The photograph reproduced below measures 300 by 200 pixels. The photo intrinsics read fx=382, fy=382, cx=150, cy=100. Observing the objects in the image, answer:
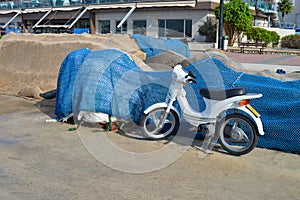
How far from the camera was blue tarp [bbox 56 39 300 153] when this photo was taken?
18.5 feet

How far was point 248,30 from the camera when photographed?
34969 mm

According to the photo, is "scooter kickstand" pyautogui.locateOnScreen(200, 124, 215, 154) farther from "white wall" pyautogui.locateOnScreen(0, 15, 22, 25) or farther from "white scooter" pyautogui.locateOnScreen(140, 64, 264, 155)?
"white wall" pyautogui.locateOnScreen(0, 15, 22, 25)

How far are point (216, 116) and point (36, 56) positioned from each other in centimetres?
731

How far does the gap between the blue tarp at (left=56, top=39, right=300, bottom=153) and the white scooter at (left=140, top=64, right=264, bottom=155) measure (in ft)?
1.27

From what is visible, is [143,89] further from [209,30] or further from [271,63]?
[209,30]

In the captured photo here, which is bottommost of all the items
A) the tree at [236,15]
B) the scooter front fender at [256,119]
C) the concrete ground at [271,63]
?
the concrete ground at [271,63]

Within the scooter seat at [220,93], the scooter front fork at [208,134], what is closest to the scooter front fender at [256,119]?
the scooter seat at [220,93]

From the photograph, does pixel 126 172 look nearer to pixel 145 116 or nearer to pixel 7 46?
pixel 145 116

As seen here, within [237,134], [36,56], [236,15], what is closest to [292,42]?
[236,15]

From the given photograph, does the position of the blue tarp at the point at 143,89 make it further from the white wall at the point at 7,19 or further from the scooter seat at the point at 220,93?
the white wall at the point at 7,19

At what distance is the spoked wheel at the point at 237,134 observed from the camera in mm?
5315

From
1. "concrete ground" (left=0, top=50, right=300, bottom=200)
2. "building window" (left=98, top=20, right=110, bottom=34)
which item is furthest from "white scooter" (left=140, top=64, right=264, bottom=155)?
"building window" (left=98, top=20, right=110, bottom=34)

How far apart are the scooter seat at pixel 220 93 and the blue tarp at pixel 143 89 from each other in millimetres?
484

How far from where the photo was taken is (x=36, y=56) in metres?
11.3
